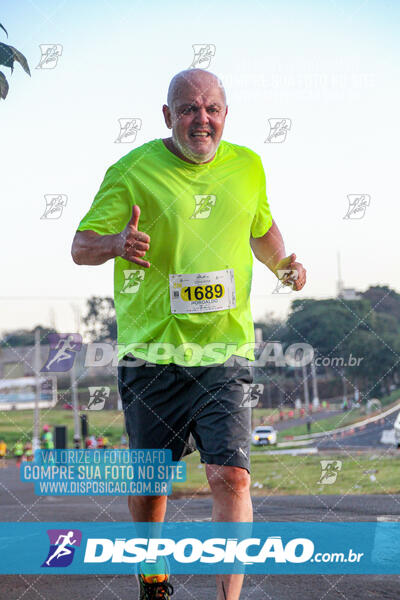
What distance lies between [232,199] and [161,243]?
321 mm

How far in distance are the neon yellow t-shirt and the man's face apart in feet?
0.28

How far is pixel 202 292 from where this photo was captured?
3.10 metres

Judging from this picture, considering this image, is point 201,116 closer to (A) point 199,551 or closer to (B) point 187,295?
(B) point 187,295

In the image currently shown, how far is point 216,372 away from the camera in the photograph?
3.12m

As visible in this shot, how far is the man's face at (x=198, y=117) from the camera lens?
3205mm

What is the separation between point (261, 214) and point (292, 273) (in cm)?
31

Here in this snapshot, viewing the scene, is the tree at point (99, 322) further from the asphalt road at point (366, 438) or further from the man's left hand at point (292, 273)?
the man's left hand at point (292, 273)

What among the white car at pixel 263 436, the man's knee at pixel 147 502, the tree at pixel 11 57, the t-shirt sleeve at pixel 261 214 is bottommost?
the white car at pixel 263 436
